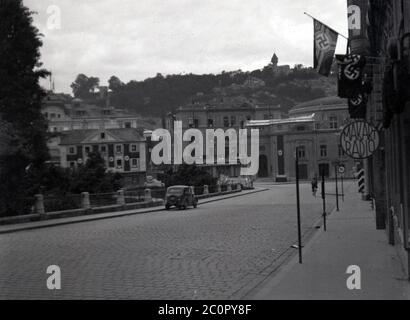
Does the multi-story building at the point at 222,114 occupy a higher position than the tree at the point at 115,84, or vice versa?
the tree at the point at 115,84

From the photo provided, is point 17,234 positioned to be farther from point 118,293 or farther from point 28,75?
point 28,75

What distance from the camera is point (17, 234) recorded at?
74.2ft

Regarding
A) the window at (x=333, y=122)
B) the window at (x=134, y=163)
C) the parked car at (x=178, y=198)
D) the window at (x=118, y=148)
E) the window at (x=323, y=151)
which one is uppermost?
the window at (x=333, y=122)

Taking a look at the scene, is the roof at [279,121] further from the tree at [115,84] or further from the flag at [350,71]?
→ the flag at [350,71]

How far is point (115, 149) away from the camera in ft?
298

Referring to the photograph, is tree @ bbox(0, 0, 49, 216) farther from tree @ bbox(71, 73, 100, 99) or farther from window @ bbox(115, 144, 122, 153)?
tree @ bbox(71, 73, 100, 99)

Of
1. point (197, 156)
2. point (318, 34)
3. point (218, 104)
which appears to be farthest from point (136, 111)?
point (318, 34)

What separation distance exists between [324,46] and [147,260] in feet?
20.8

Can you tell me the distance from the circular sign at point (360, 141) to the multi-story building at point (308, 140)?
92517 millimetres

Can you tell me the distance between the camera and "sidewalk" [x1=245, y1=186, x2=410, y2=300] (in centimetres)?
891

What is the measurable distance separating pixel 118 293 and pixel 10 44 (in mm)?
30693

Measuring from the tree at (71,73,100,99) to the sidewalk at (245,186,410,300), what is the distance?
464 feet

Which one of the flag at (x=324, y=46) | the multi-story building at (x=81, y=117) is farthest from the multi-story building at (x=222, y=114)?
the flag at (x=324, y=46)

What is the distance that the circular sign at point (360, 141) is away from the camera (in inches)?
426
